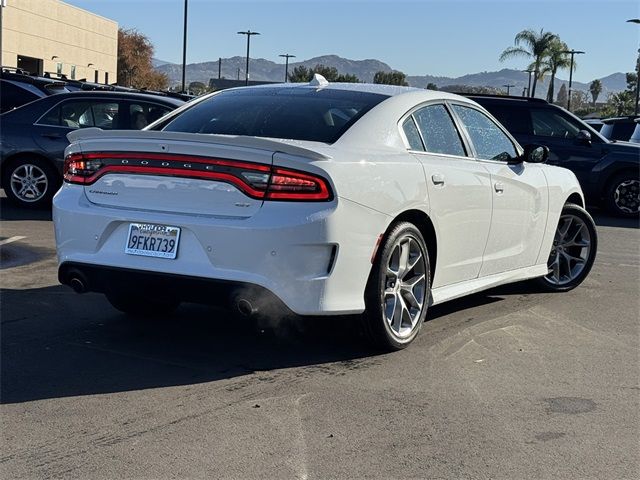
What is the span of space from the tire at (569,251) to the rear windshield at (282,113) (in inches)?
106

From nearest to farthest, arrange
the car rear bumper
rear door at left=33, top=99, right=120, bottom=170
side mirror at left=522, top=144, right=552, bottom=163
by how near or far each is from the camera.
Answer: the car rear bumper < side mirror at left=522, top=144, right=552, bottom=163 < rear door at left=33, top=99, right=120, bottom=170

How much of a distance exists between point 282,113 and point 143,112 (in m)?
6.69

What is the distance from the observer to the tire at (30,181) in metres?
11.6

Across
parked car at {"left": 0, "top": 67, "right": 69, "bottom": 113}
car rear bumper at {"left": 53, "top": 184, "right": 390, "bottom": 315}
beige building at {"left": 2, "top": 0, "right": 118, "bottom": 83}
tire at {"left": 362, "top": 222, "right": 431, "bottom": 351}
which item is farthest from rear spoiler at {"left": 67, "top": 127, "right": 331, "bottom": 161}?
beige building at {"left": 2, "top": 0, "right": 118, "bottom": 83}

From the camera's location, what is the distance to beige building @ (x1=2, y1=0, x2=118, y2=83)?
50.2 m

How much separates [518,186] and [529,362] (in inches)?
67.2

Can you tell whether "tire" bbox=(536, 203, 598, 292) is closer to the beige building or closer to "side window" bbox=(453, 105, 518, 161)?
"side window" bbox=(453, 105, 518, 161)

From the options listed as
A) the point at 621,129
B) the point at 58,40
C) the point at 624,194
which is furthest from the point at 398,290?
the point at 58,40

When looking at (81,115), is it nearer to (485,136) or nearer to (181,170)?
(485,136)

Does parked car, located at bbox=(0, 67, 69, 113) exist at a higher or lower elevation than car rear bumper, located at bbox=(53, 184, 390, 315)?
higher

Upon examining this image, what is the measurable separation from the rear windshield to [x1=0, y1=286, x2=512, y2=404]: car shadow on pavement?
114 centimetres

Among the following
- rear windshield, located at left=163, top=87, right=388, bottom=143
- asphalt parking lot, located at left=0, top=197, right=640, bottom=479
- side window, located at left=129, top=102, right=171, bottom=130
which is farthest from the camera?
side window, located at left=129, top=102, right=171, bottom=130

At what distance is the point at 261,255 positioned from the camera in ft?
15.5

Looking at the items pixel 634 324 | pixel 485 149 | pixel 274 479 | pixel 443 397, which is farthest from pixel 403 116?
pixel 274 479
